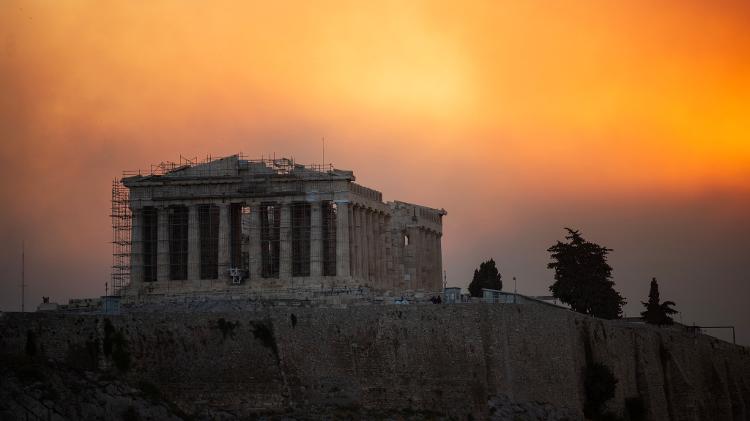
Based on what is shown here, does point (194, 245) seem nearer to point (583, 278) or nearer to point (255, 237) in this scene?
point (255, 237)

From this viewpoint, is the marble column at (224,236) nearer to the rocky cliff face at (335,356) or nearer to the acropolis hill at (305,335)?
the acropolis hill at (305,335)

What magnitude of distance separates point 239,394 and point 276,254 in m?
23.8

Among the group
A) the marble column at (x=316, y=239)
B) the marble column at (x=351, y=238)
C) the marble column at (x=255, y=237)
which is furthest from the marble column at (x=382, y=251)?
the marble column at (x=255, y=237)

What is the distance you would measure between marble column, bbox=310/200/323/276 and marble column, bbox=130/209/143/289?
8.94m

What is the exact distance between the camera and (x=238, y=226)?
360 ft

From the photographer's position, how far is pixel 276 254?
361 feet

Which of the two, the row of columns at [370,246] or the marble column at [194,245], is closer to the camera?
the marble column at [194,245]

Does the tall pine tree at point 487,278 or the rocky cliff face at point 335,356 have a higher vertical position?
the tall pine tree at point 487,278

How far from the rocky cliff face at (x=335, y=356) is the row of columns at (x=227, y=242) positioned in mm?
14989

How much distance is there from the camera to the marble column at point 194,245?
10844 centimetres

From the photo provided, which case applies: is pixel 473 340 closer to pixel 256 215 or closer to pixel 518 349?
pixel 518 349

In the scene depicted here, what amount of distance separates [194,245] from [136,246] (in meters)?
3.08

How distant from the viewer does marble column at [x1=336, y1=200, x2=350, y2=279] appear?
10794 cm

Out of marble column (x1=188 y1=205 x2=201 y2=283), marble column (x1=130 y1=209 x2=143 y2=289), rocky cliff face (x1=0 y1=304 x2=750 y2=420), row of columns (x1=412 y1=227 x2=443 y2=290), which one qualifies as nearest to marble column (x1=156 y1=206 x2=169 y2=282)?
marble column (x1=130 y1=209 x2=143 y2=289)
